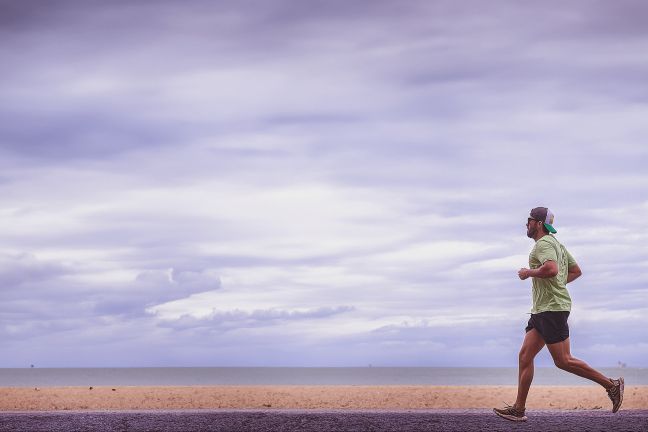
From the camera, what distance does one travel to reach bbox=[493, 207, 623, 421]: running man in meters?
8.63

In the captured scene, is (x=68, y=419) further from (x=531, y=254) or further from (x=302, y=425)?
(x=531, y=254)

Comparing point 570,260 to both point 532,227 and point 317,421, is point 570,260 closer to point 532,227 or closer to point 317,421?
point 532,227

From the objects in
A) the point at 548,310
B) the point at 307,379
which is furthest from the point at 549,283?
the point at 307,379

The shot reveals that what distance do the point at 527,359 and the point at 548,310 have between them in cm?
58

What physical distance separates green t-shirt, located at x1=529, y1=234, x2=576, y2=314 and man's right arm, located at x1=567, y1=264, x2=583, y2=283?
0.56ft

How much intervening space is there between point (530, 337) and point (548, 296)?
1.56 feet

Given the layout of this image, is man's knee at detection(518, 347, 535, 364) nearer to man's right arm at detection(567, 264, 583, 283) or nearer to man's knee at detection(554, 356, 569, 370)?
man's knee at detection(554, 356, 569, 370)

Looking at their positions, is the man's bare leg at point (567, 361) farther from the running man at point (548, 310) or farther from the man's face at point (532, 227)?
the man's face at point (532, 227)

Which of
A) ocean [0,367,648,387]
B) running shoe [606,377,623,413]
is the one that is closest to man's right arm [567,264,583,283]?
running shoe [606,377,623,413]

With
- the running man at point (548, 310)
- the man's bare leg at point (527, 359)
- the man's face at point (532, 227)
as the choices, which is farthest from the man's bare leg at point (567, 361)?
the man's face at point (532, 227)

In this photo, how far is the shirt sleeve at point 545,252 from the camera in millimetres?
8641

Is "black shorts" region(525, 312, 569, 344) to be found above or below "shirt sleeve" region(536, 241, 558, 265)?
below

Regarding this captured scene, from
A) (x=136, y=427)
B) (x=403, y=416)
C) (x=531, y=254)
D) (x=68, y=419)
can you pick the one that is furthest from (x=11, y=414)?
(x=531, y=254)

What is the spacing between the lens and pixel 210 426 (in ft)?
28.6
